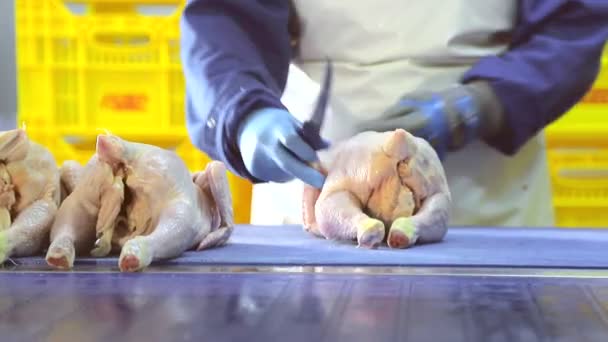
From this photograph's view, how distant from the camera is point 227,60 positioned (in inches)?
63.4

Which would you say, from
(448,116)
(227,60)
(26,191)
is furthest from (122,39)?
(26,191)

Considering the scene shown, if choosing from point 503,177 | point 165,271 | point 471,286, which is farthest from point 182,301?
point 503,177

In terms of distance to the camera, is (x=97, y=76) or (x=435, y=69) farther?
(x=97, y=76)

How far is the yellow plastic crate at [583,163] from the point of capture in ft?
7.48

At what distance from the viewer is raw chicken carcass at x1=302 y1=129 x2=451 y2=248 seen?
1.19 m

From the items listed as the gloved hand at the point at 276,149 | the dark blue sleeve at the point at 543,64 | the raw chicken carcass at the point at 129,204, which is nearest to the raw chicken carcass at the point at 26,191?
the raw chicken carcass at the point at 129,204

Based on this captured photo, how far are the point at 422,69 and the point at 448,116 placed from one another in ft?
0.67

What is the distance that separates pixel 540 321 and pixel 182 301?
313mm

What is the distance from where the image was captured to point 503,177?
169 cm

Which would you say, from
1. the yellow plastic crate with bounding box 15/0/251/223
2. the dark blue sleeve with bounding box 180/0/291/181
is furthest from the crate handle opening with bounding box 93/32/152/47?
the dark blue sleeve with bounding box 180/0/291/181

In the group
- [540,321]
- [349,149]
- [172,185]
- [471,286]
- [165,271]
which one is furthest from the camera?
[349,149]

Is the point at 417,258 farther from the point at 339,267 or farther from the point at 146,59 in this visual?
the point at 146,59

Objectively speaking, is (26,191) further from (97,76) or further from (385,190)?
(97,76)

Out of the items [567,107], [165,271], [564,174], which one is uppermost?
[567,107]
